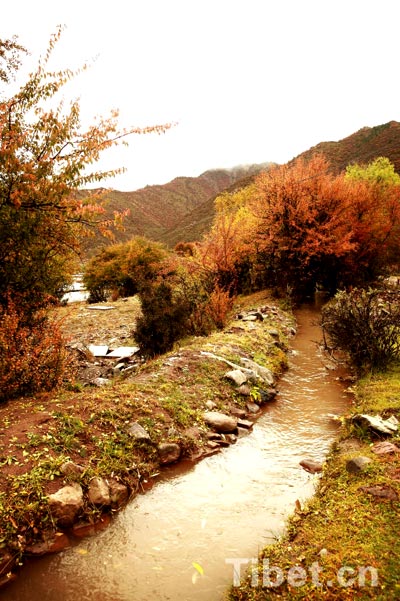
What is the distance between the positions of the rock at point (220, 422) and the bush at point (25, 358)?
2.40 metres

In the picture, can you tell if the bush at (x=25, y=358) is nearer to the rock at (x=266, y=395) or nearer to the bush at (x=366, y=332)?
the rock at (x=266, y=395)

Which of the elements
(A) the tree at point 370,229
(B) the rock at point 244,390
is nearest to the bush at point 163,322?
(B) the rock at point 244,390

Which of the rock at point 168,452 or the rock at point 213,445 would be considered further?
the rock at point 213,445

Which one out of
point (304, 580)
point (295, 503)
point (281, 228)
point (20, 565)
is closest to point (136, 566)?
point (20, 565)

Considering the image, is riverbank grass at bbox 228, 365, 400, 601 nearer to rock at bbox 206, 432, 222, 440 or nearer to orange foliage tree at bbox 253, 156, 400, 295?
rock at bbox 206, 432, 222, 440

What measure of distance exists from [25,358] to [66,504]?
2.47m

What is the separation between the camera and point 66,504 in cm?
356

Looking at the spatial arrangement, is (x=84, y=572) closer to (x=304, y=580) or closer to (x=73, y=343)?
(x=304, y=580)

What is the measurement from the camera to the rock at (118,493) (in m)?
3.91

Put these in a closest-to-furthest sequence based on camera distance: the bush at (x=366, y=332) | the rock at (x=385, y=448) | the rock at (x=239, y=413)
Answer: the rock at (x=385, y=448) < the rock at (x=239, y=413) < the bush at (x=366, y=332)

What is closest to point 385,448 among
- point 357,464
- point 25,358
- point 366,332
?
point 357,464

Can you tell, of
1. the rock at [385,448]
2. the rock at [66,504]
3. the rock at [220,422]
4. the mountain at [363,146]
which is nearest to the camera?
the rock at [66,504]

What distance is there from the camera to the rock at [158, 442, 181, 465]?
15.4 feet

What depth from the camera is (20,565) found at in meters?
3.14
